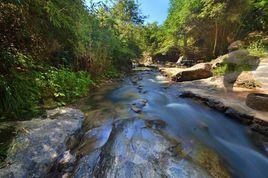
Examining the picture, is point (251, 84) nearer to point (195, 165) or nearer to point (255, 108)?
point (255, 108)

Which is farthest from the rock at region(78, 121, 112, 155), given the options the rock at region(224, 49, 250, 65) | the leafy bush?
the rock at region(224, 49, 250, 65)

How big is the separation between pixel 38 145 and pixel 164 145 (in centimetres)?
176

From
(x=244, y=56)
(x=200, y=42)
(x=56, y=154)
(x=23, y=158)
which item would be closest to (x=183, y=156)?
(x=56, y=154)

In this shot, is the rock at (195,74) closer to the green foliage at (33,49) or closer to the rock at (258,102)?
the rock at (258,102)

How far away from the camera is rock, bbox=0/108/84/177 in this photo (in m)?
2.34

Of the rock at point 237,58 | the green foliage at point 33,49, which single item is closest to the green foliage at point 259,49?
the rock at point 237,58

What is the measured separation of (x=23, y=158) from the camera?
2467 mm

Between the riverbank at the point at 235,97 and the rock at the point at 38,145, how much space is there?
10.7ft

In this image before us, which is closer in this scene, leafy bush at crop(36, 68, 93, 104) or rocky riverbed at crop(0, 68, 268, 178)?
rocky riverbed at crop(0, 68, 268, 178)

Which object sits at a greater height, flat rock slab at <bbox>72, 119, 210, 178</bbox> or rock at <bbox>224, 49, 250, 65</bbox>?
rock at <bbox>224, 49, 250, 65</bbox>

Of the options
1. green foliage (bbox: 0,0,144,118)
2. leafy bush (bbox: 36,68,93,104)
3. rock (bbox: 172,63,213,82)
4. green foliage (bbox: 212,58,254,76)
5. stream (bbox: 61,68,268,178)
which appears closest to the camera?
stream (bbox: 61,68,268,178)

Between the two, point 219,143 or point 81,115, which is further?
point 81,115

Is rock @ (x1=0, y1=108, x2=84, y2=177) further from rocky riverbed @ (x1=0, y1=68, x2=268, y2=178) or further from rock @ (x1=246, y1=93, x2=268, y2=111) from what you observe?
rock @ (x1=246, y1=93, x2=268, y2=111)

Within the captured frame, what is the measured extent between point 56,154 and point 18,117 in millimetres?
1333
